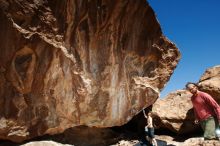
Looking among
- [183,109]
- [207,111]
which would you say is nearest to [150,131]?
[183,109]

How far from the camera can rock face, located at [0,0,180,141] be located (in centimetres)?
599

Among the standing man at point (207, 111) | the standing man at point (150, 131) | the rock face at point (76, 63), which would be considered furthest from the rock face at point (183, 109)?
the standing man at point (207, 111)

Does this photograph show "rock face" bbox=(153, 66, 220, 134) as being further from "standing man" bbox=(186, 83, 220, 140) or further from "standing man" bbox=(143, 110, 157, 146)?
"standing man" bbox=(186, 83, 220, 140)

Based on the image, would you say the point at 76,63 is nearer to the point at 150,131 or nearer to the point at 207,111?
the point at 150,131

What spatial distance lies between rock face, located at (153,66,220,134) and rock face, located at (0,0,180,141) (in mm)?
978

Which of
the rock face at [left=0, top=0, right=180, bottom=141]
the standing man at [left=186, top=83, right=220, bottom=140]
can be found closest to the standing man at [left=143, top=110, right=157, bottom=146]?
the rock face at [left=0, top=0, right=180, bottom=141]

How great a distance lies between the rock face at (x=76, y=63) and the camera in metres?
5.99

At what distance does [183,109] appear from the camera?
8.59m

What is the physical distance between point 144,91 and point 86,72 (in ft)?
5.58

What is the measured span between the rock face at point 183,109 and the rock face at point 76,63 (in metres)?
0.98

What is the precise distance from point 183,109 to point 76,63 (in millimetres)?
3554

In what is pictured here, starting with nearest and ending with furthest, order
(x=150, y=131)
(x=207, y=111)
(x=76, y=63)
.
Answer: (x=207, y=111) < (x=76, y=63) < (x=150, y=131)

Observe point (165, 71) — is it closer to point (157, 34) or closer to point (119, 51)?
point (157, 34)

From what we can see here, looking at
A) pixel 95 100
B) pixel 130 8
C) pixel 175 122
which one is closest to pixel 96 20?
pixel 130 8
